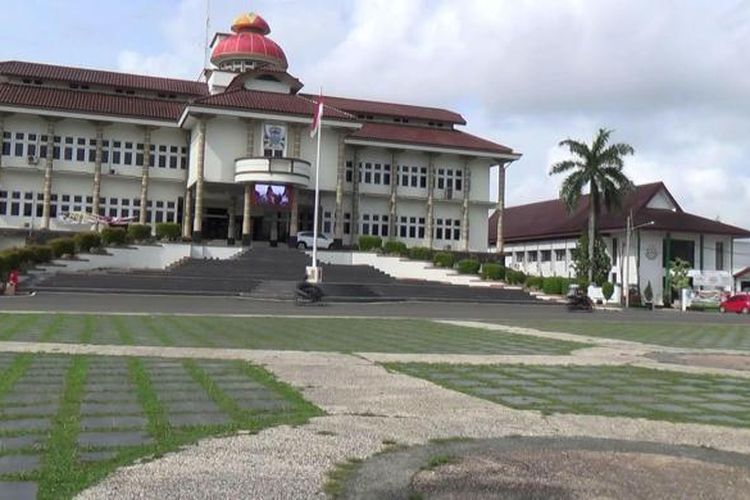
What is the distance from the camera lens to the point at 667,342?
18828mm

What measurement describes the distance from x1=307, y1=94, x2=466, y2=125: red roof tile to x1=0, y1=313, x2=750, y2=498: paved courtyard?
48.8 m

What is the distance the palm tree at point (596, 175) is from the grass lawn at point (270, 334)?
4039 cm

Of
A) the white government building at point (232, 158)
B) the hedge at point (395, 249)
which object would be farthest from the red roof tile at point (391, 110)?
the hedge at point (395, 249)

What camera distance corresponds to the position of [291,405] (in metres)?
8.05

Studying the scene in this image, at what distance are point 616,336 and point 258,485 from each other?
17.0m

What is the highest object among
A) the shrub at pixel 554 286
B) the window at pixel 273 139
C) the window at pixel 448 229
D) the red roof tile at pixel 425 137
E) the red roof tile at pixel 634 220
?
the red roof tile at pixel 425 137

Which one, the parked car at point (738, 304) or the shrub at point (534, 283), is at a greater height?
the shrub at point (534, 283)

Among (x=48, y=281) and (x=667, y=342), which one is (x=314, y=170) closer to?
(x=48, y=281)

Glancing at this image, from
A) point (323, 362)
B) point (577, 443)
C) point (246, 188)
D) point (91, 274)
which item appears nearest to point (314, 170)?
point (246, 188)

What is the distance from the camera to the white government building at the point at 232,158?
5206 centimetres

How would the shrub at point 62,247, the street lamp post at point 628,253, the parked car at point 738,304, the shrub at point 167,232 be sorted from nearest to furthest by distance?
the shrub at point 62,247 < the shrub at point 167,232 < the parked car at point 738,304 < the street lamp post at point 628,253

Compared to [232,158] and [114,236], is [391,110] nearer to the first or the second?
[232,158]

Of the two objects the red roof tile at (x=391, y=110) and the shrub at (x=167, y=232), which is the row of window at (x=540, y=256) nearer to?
the red roof tile at (x=391, y=110)

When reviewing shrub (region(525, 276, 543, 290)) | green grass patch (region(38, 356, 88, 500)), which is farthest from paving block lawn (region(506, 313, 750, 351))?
shrub (region(525, 276, 543, 290))
